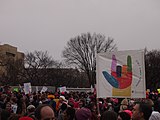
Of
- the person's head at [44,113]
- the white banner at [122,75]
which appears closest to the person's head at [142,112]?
the person's head at [44,113]

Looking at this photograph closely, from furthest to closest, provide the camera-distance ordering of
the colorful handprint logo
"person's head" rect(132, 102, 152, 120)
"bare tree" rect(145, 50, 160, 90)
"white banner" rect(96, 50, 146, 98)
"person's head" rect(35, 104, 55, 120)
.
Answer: "bare tree" rect(145, 50, 160, 90) < the colorful handprint logo < "white banner" rect(96, 50, 146, 98) < "person's head" rect(132, 102, 152, 120) < "person's head" rect(35, 104, 55, 120)

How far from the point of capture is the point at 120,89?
28.3 ft

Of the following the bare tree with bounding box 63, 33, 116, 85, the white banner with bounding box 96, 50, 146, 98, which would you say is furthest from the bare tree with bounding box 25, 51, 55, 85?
the white banner with bounding box 96, 50, 146, 98

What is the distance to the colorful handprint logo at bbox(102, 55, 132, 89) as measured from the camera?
861 centimetres

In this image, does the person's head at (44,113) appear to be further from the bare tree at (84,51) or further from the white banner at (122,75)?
the bare tree at (84,51)

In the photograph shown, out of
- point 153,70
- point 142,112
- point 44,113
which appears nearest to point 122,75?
point 142,112

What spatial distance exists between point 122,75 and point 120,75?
0.05 metres

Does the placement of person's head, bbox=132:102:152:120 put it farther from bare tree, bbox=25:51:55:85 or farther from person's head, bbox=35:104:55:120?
bare tree, bbox=25:51:55:85

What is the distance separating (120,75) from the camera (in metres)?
8.70

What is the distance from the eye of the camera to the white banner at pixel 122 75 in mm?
8508

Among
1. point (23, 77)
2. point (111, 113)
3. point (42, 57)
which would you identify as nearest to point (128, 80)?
point (111, 113)

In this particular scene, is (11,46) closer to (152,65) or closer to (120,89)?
(152,65)

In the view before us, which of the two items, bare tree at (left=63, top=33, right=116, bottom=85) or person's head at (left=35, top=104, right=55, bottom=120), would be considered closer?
person's head at (left=35, top=104, right=55, bottom=120)

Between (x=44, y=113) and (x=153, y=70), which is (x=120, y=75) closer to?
(x=44, y=113)
